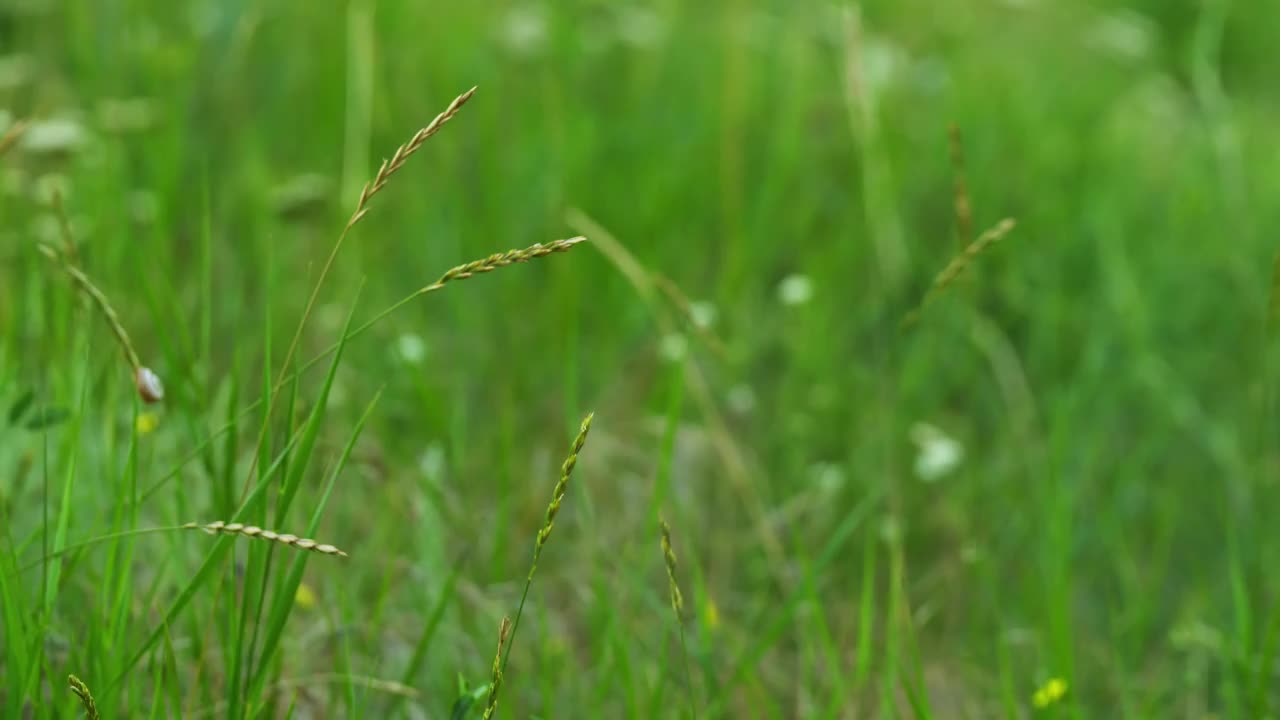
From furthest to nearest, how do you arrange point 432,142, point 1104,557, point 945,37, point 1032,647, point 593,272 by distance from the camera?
point 945,37 → point 432,142 → point 593,272 → point 1104,557 → point 1032,647

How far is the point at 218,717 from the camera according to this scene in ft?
3.46

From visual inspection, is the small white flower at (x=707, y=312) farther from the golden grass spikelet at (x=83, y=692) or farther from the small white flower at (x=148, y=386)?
the golden grass spikelet at (x=83, y=692)

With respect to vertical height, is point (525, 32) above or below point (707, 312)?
above

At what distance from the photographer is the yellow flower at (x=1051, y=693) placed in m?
1.14

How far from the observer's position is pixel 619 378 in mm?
2053

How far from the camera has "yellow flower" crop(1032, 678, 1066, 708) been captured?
44.7 inches

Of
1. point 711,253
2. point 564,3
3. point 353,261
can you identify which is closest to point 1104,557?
point 711,253

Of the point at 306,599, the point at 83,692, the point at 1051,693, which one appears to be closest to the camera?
the point at 83,692

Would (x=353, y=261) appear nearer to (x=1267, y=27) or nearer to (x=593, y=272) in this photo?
(x=593, y=272)

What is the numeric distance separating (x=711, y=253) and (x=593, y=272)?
0.25 meters

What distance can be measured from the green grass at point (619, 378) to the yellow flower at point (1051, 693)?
2 cm

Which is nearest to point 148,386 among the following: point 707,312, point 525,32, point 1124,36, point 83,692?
point 83,692

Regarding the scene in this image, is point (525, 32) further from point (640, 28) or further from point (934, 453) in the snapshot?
point (934, 453)

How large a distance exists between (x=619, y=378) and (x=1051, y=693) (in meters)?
1.03
